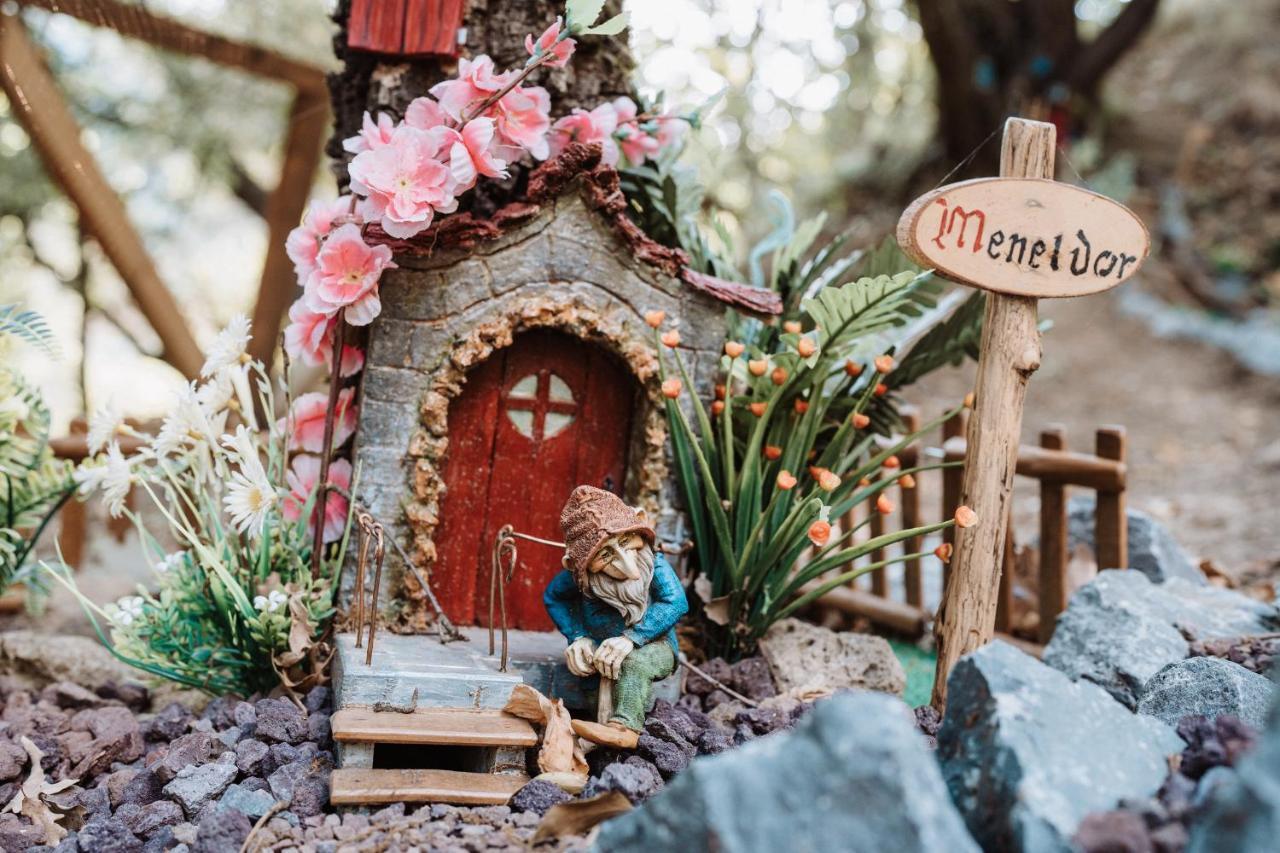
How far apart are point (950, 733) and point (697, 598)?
1.56 meters

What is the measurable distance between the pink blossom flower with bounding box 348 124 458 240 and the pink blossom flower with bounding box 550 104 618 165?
0.59 metres

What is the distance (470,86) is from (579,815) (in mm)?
2127

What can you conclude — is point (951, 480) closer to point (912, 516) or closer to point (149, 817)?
point (912, 516)

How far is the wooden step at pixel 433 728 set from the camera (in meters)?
2.65

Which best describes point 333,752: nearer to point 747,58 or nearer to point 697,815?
point 697,815

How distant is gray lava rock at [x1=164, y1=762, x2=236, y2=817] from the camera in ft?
8.81

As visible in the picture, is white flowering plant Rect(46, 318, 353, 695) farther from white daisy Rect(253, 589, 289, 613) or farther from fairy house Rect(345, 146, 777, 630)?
fairy house Rect(345, 146, 777, 630)

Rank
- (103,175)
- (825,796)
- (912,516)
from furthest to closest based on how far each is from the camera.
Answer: (103,175) < (912,516) < (825,796)

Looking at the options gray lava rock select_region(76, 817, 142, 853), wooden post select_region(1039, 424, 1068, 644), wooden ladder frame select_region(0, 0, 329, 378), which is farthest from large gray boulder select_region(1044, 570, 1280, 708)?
wooden ladder frame select_region(0, 0, 329, 378)

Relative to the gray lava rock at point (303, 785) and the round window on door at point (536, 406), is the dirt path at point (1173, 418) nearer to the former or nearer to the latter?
the round window on door at point (536, 406)

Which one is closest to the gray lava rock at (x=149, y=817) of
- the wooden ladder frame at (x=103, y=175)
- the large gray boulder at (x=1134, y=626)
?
the large gray boulder at (x=1134, y=626)

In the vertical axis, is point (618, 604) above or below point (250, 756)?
above

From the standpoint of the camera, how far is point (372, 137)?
3125 mm

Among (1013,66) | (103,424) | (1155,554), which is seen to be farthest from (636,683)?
(1013,66)
